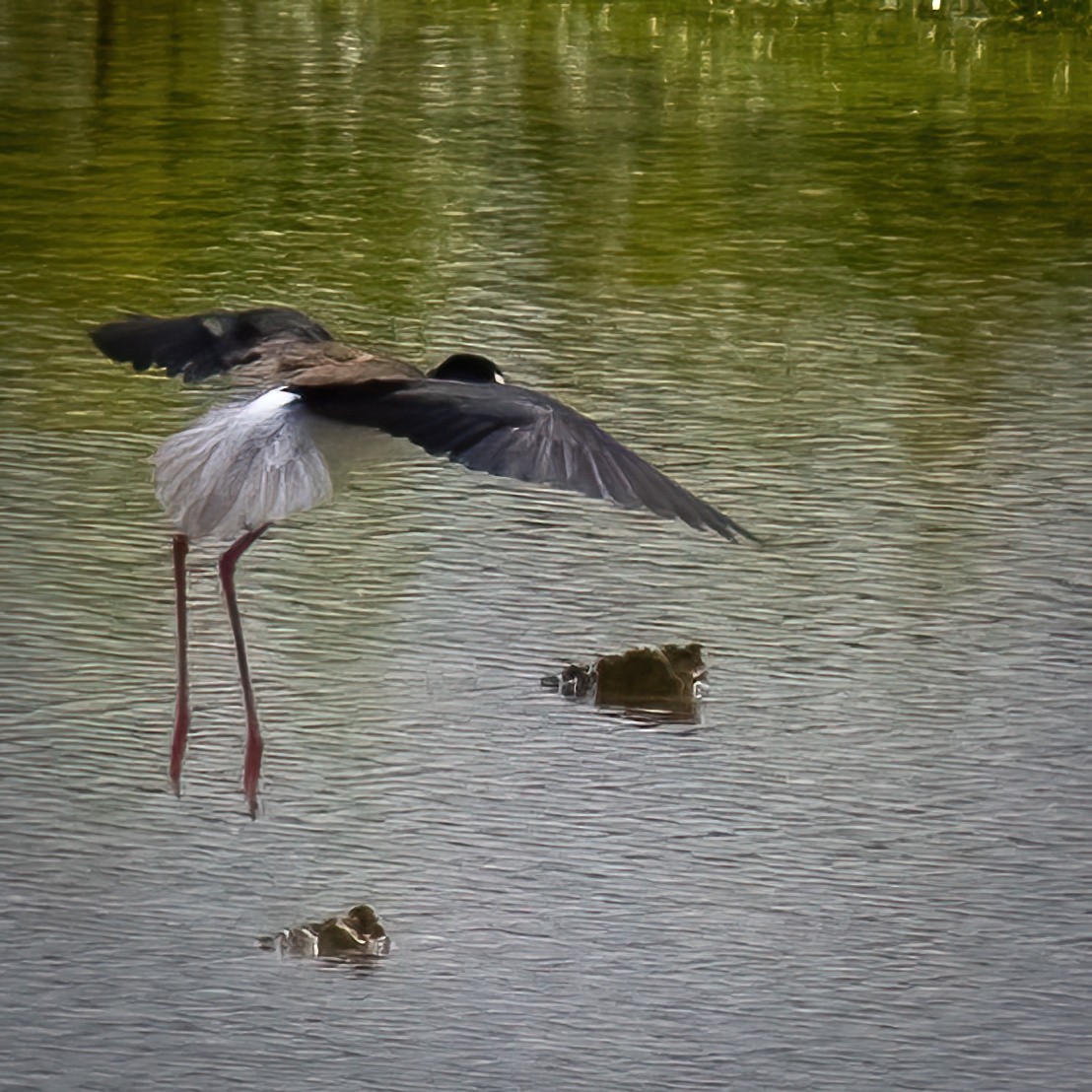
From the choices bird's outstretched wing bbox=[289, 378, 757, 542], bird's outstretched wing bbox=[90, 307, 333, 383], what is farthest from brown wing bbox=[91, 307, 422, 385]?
bird's outstretched wing bbox=[289, 378, 757, 542]

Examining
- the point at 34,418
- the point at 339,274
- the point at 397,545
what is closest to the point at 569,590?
the point at 397,545

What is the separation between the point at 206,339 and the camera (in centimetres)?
422

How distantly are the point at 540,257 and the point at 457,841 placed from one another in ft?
9.13

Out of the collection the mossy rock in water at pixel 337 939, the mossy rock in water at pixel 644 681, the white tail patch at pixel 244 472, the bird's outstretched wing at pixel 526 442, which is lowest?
the mossy rock in water at pixel 337 939

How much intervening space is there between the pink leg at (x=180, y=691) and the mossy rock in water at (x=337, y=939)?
1.58 feet

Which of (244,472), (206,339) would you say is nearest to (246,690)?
(244,472)

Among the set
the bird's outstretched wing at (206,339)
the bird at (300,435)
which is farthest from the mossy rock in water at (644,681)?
the bird's outstretched wing at (206,339)

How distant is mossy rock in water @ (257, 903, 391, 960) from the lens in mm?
3199

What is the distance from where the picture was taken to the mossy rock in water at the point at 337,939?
10.5ft

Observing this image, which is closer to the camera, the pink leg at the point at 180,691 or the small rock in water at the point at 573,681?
the pink leg at the point at 180,691

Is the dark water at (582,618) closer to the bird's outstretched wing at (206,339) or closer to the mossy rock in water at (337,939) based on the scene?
the mossy rock in water at (337,939)

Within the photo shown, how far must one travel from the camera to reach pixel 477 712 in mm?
3875

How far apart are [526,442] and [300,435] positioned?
574 millimetres

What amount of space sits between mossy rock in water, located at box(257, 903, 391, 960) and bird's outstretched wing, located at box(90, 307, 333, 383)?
4.01 ft
